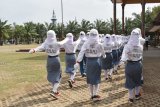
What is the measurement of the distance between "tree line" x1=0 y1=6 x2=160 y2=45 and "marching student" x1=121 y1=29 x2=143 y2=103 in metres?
55.8

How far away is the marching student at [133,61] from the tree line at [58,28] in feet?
183

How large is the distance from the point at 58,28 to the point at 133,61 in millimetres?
73444

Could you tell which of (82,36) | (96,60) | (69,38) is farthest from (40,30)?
(96,60)

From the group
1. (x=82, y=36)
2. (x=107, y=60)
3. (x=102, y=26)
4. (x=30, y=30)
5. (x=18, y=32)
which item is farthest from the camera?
(x=18, y=32)

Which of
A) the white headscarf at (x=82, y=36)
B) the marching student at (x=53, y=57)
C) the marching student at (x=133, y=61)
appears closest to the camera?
the marching student at (x=133, y=61)

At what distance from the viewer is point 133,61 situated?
1045 centimetres

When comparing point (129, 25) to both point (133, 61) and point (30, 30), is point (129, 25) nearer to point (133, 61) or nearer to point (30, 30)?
point (30, 30)

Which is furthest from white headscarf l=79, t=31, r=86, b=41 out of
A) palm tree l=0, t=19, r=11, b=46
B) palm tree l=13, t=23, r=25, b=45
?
palm tree l=13, t=23, r=25, b=45

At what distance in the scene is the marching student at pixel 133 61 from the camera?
10.3 m

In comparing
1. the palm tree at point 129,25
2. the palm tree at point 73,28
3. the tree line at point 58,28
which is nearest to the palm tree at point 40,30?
the tree line at point 58,28

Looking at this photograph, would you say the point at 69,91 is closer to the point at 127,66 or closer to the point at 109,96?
the point at 109,96

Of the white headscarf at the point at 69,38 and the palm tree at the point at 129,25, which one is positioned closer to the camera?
the white headscarf at the point at 69,38

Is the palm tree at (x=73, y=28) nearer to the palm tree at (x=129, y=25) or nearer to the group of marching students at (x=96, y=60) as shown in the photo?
the palm tree at (x=129, y=25)

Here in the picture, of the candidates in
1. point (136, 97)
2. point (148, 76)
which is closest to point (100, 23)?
point (148, 76)
